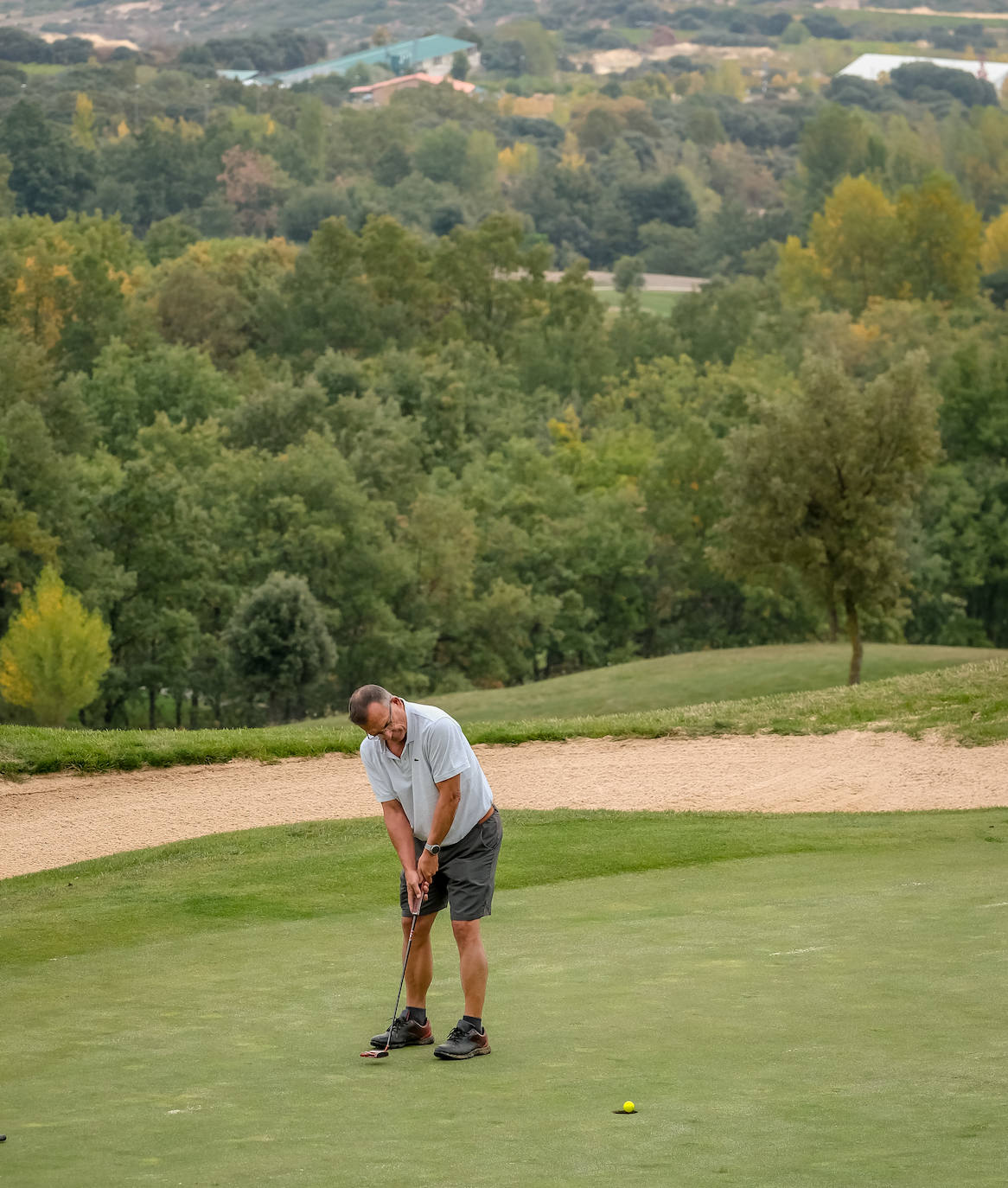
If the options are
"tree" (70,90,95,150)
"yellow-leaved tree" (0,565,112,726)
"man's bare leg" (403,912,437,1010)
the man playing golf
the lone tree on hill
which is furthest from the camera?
"tree" (70,90,95,150)

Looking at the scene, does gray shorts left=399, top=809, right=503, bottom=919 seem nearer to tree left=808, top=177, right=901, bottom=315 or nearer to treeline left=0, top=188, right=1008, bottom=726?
treeline left=0, top=188, right=1008, bottom=726

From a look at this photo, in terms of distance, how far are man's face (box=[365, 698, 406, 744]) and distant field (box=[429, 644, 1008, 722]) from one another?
3138 cm

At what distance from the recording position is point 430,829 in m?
8.95

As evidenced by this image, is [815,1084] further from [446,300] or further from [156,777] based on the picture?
[446,300]

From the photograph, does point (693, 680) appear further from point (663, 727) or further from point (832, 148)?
point (832, 148)

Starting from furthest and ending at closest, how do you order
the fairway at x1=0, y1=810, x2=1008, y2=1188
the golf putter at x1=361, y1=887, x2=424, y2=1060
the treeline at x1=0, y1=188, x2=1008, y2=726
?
the treeline at x1=0, y1=188, x2=1008, y2=726, the golf putter at x1=361, y1=887, x2=424, y2=1060, the fairway at x1=0, y1=810, x2=1008, y2=1188

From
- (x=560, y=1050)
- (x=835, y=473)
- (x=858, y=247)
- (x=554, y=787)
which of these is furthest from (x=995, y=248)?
(x=560, y=1050)

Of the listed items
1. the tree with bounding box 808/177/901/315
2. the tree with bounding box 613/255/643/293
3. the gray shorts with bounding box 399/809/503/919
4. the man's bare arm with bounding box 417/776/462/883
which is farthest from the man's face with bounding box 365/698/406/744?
the tree with bounding box 613/255/643/293

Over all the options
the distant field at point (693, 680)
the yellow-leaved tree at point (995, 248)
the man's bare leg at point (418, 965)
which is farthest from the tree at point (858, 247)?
the man's bare leg at point (418, 965)

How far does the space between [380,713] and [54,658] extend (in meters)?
43.2

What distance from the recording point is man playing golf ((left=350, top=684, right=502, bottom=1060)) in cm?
866

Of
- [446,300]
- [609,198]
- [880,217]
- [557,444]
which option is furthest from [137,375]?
[609,198]

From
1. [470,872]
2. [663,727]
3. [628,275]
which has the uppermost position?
[628,275]

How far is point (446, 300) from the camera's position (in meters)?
106
